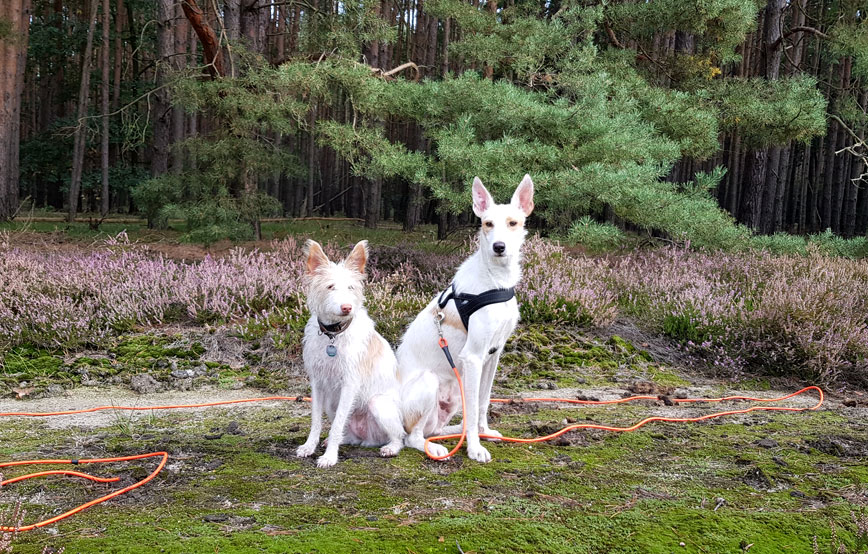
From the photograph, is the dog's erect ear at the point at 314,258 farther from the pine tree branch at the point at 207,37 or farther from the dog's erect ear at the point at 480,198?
the pine tree branch at the point at 207,37

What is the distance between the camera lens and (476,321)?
12.7 ft

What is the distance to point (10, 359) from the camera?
21.6ft

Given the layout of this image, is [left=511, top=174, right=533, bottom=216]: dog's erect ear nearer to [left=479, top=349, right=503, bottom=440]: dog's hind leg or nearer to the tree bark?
[left=479, top=349, right=503, bottom=440]: dog's hind leg

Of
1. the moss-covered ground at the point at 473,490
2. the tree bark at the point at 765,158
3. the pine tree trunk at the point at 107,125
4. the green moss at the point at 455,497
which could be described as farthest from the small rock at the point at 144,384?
the pine tree trunk at the point at 107,125

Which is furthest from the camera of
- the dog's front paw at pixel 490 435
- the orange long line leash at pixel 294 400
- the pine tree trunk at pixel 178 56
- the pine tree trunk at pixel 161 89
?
the pine tree trunk at pixel 161 89

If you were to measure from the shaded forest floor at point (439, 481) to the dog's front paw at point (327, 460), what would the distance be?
5cm

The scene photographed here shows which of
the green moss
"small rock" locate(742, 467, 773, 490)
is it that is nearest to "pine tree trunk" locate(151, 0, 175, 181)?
the green moss

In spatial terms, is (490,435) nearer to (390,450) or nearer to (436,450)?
(436,450)

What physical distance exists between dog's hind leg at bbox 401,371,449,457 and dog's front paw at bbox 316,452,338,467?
541 mm

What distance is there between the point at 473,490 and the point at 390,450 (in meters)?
0.71

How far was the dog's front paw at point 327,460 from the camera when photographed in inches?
148

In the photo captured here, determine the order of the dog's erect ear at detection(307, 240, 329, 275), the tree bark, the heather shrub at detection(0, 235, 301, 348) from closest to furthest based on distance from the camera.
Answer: the dog's erect ear at detection(307, 240, 329, 275) → the heather shrub at detection(0, 235, 301, 348) → the tree bark

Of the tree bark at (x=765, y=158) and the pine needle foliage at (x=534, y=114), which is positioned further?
the tree bark at (x=765, y=158)

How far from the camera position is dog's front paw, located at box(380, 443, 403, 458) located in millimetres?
3996
